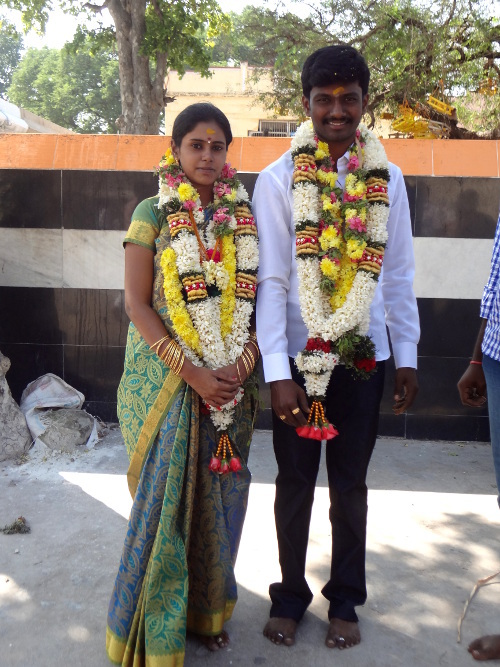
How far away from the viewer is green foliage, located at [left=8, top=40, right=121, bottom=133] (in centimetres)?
3644

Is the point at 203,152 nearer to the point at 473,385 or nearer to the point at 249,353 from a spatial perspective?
the point at 249,353

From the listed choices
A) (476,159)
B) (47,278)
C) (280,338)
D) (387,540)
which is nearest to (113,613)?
(280,338)

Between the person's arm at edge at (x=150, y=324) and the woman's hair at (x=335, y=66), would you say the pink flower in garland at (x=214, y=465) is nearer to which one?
the person's arm at edge at (x=150, y=324)

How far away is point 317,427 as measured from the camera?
2223 mm

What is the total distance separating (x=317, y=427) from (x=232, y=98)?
82.8ft

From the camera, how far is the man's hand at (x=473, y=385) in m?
2.36

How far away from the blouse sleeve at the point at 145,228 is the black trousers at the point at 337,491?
2.19 feet

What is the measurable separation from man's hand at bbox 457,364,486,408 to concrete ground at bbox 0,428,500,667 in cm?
89

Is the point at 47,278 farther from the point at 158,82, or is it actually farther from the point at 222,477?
the point at 158,82

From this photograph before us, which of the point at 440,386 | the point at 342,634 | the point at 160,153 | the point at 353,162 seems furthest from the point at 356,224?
the point at 160,153

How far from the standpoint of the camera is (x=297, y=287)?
231cm

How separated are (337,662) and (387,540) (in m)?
1.00

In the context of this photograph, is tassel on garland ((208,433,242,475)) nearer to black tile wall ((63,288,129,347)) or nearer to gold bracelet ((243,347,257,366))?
gold bracelet ((243,347,257,366))

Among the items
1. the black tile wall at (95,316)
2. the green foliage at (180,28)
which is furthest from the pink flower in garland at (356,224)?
the green foliage at (180,28)
